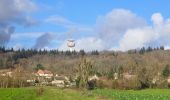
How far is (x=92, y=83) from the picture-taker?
401ft

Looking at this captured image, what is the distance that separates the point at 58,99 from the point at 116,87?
6917 centimetres

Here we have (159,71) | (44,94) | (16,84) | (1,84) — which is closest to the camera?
(44,94)

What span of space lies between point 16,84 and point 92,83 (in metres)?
25.3

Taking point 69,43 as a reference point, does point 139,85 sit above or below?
below

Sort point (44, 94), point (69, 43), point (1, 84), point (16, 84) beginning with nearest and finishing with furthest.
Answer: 1. point (44, 94)
2. point (1, 84)
3. point (16, 84)
4. point (69, 43)

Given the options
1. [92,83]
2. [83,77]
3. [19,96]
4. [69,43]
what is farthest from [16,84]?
[69,43]

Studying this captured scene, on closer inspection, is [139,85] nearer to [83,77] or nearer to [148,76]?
[148,76]

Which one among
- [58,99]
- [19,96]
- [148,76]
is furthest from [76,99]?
[148,76]

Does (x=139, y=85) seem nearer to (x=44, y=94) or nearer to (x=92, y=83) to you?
(x=92, y=83)

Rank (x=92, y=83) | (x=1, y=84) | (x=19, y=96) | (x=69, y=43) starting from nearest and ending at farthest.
Result: 1. (x=19, y=96)
2. (x=1, y=84)
3. (x=92, y=83)
4. (x=69, y=43)

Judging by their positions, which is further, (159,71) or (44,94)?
(159,71)

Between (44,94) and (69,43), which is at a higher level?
(69,43)

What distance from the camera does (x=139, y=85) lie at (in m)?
122

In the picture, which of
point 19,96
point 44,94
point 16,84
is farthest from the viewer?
point 16,84
